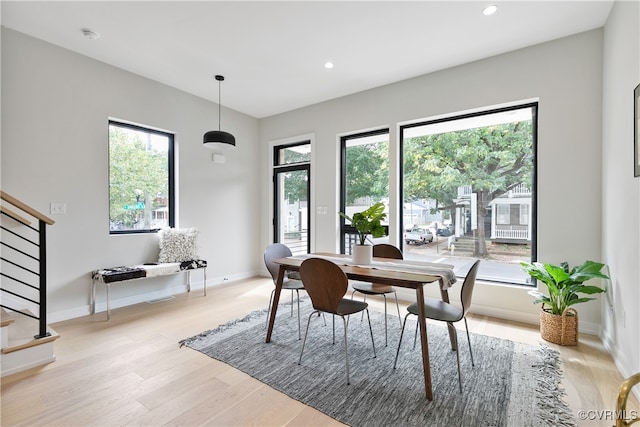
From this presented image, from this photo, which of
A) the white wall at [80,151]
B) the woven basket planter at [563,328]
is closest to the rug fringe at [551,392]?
the woven basket planter at [563,328]

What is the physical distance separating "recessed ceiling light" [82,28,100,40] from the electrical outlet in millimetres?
1790

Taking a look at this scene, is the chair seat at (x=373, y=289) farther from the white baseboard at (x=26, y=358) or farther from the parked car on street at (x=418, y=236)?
the white baseboard at (x=26, y=358)

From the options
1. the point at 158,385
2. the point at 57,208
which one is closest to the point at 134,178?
the point at 57,208

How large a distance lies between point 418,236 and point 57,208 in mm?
4356

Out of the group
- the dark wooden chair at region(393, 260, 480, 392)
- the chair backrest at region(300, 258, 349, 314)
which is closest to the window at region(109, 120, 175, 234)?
the chair backrest at region(300, 258, 349, 314)

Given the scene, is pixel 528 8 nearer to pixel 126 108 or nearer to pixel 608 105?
pixel 608 105

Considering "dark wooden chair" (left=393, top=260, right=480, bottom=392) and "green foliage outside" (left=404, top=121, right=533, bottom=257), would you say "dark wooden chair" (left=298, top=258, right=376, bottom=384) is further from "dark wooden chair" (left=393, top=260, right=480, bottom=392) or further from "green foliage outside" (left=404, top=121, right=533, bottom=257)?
"green foliage outside" (left=404, top=121, right=533, bottom=257)

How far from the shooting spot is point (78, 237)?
3393 mm

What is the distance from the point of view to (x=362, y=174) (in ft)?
15.1

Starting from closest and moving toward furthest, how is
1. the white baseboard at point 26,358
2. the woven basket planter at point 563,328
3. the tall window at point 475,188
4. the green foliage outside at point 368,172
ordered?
the white baseboard at point 26,358, the woven basket planter at point 563,328, the tall window at point 475,188, the green foliage outside at point 368,172

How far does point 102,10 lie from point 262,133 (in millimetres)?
3105

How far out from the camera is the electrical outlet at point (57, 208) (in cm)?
320

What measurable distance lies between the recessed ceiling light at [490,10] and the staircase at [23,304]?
4102mm

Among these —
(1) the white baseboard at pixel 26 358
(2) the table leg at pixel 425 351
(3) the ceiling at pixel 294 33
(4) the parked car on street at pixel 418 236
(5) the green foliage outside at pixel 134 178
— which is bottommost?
(1) the white baseboard at pixel 26 358
